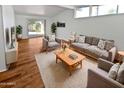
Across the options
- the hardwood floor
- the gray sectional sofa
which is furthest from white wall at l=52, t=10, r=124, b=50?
the hardwood floor

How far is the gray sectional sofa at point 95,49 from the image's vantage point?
7.35 feet

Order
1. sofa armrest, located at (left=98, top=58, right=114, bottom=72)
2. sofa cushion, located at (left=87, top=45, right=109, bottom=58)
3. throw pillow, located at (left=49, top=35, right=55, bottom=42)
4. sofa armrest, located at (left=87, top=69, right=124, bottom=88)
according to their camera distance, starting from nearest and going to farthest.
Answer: sofa armrest, located at (left=87, top=69, right=124, bottom=88)
sofa armrest, located at (left=98, top=58, right=114, bottom=72)
sofa cushion, located at (left=87, top=45, right=109, bottom=58)
throw pillow, located at (left=49, top=35, right=55, bottom=42)

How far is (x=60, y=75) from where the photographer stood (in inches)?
94.0

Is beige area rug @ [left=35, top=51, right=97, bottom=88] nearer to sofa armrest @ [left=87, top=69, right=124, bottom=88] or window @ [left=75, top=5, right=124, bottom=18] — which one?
sofa armrest @ [left=87, top=69, right=124, bottom=88]

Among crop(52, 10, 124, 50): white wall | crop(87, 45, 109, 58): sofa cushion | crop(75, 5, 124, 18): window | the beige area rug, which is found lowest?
the beige area rug

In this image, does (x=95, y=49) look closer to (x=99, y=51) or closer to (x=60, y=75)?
(x=99, y=51)

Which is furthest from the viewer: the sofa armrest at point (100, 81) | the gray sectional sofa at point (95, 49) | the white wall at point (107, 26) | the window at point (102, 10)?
the gray sectional sofa at point (95, 49)

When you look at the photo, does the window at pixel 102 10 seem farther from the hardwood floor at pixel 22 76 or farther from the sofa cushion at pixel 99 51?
the hardwood floor at pixel 22 76

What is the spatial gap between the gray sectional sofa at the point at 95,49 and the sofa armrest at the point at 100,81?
0.82 m

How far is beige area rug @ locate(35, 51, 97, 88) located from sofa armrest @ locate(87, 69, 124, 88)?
0.41m

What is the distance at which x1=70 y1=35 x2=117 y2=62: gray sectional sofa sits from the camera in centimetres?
224

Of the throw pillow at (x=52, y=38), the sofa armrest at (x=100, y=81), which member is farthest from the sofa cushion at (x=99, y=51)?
the throw pillow at (x=52, y=38)

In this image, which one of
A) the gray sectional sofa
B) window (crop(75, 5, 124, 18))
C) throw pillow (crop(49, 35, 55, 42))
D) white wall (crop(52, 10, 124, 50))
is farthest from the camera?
throw pillow (crop(49, 35, 55, 42))
